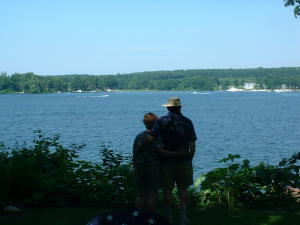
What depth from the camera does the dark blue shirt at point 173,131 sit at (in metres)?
6.40

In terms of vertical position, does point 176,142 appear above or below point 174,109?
below

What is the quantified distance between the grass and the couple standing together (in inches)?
28.9

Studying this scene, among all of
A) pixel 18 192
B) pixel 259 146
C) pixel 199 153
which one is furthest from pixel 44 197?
pixel 259 146

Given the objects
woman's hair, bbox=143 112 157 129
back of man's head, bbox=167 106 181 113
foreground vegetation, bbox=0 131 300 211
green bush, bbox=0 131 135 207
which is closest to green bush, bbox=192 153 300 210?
foreground vegetation, bbox=0 131 300 211

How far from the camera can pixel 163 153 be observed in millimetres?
6426

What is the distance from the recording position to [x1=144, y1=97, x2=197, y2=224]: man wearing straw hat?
6.40m

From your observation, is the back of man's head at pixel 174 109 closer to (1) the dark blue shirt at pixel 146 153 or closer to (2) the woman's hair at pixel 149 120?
(2) the woman's hair at pixel 149 120

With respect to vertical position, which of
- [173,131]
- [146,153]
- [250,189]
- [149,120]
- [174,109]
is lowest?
[250,189]

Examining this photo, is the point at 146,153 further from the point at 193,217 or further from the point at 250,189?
the point at 250,189

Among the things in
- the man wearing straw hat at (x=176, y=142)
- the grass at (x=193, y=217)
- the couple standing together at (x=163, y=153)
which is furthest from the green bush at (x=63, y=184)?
the man wearing straw hat at (x=176, y=142)

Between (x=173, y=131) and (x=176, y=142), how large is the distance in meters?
0.15

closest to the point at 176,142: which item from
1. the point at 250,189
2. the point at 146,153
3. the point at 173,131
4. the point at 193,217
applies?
the point at 173,131

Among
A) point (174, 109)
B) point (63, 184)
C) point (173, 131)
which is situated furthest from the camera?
point (63, 184)

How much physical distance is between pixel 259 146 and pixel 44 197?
2263 cm
